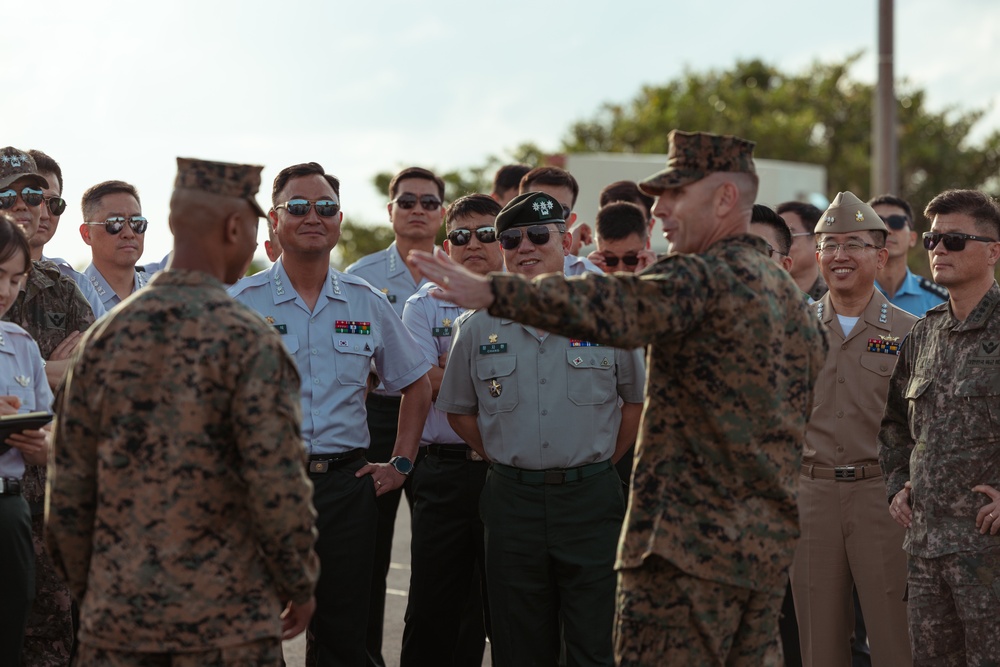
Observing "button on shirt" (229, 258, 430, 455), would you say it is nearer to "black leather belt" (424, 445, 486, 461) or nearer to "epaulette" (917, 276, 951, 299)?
"black leather belt" (424, 445, 486, 461)

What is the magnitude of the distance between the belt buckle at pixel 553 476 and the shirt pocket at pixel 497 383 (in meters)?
0.32

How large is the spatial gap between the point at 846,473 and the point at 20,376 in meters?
3.70

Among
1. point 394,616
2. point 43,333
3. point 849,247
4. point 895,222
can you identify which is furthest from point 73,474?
point 895,222

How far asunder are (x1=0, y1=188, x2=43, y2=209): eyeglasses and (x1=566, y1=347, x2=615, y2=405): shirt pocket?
246 cm

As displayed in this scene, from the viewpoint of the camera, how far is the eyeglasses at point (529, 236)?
17.6 ft

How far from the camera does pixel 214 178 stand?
11.6 ft

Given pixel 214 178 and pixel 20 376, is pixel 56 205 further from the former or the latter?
pixel 214 178

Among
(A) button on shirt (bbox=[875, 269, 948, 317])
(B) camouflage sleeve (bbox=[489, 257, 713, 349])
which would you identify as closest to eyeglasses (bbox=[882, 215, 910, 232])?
(A) button on shirt (bbox=[875, 269, 948, 317])

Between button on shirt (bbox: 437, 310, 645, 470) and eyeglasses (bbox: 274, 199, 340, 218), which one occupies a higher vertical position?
eyeglasses (bbox: 274, 199, 340, 218)

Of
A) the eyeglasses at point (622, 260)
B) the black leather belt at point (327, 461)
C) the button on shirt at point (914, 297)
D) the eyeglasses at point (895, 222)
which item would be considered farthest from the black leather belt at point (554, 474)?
the eyeglasses at point (895, 222)

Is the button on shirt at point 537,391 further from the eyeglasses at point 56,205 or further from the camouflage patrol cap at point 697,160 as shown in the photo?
the eyeglasses at point 56,205

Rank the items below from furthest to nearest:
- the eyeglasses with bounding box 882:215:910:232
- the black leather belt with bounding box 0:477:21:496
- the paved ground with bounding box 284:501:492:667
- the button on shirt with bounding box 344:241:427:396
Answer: the eyeglasses with bounding box 882:215:910:232, the button on shirt with bounding box 344:241:427:396, the paved ground with bounding box 284:501:492:667, the black leather belt with bounding box 0:477:21:496

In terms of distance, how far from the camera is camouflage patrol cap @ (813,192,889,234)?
6.14m

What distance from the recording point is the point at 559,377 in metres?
→ 5.30
